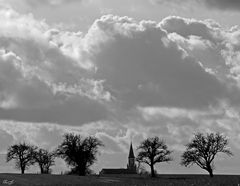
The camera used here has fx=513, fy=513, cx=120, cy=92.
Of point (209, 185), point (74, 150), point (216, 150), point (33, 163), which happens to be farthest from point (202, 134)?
point (209, 185)

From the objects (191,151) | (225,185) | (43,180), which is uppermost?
(191,151)

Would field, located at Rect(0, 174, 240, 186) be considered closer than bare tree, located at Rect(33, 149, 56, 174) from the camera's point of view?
Yes

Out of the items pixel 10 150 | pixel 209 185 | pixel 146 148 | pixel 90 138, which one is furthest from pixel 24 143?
pixel 209 185

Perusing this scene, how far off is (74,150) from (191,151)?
28971 mm

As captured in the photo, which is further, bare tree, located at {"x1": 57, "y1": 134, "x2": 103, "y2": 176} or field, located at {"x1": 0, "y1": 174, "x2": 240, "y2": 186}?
bare tree, located at {"x1": 57, "y1": 134, "x2": 103, "y2": 176}

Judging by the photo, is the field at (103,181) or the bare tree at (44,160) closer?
the field at (103,181)

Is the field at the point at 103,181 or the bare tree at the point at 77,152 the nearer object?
the field at the point at 103,181

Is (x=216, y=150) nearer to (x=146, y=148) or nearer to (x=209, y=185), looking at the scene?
(x=146, y=148)

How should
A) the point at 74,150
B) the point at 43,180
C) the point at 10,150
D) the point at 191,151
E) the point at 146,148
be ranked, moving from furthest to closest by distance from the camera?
1. the point at 10,150
2. the point at 146,148
3. the point at 74,150
4. the point at 191,151
5. the point at 43,180

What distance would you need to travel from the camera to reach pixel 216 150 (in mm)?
100750

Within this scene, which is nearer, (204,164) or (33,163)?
(204,164)

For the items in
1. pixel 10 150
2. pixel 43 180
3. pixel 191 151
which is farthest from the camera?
pixel 10 150

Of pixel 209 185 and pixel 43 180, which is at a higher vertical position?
pixel 43 180

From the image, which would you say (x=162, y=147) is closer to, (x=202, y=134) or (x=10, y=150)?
(x=202, y=134)
